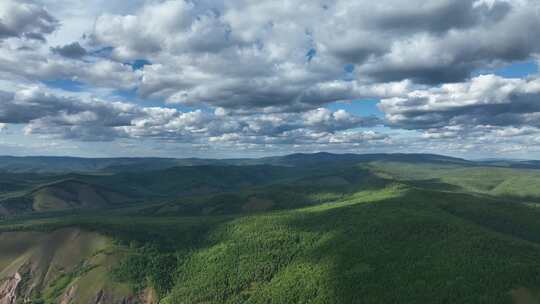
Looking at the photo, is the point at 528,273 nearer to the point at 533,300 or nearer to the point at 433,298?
the point at 533,300

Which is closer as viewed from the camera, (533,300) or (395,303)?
(533,300)

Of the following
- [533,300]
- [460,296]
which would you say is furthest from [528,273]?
[460,296]

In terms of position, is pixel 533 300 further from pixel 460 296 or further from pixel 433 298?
pixel 433 298

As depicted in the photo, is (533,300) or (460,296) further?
(460,296)

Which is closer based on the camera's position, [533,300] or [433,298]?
[533,300]

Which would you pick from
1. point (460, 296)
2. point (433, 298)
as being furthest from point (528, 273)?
point (433, 298)

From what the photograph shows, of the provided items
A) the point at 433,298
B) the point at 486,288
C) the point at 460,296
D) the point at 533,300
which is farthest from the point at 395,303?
the point at 533,300

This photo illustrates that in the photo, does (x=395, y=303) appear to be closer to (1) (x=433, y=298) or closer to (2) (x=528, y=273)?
(1) (x=433, y=298)

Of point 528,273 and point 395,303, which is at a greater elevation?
point 528,273
